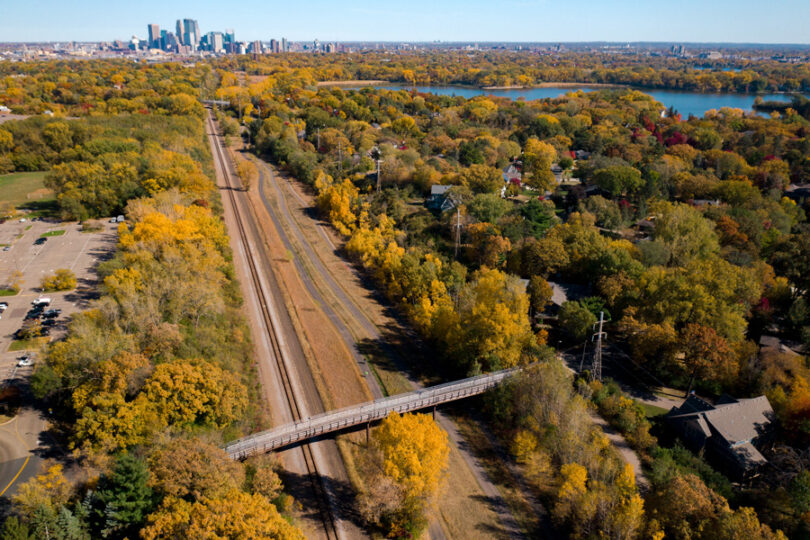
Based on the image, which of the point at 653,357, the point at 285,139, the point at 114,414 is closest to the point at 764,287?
the point at 653,357

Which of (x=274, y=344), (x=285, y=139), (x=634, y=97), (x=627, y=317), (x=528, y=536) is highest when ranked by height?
(x=634, y=97)

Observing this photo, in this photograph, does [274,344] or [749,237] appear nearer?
[274,344]

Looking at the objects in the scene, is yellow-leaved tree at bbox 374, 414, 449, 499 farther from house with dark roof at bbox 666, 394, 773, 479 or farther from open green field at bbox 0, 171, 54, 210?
open green field at bbox 0, 171, 54, 210

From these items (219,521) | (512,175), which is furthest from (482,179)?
(219,521)

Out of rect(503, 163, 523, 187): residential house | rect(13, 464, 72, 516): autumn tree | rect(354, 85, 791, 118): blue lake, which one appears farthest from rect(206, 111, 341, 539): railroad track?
rect(354, 85, 791, 118): blue lake

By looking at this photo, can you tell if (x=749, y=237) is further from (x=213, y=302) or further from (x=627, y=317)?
(x=213, y=302)

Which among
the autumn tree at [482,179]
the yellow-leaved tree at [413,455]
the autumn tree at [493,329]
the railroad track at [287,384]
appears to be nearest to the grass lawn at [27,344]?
the railroad track at [287,384]

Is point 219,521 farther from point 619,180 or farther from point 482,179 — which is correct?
point 619,180
